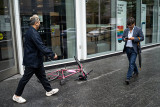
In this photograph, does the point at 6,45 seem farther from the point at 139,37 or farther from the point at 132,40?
the point at 139,37

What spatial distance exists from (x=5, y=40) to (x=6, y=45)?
18 centimetres

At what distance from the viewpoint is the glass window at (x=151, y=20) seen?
11617 millimetres

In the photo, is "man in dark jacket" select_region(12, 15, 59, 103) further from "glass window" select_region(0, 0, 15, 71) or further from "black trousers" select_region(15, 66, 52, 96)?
"glass window" select_region(0, 0, 15, 71)

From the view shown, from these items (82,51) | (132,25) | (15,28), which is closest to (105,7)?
(82,51)

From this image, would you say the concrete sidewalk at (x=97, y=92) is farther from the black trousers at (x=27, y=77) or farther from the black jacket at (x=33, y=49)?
the black jacket at (x=33, y=49)

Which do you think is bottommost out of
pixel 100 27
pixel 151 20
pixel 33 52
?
pixel 33 52

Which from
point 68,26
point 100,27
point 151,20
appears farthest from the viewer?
point 151,20

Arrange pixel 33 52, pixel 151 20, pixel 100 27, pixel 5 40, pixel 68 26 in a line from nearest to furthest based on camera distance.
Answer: pixel 33 52 < pixel 5 40 < pixel 68 26 < pixel 100 27 < pixel 151 20

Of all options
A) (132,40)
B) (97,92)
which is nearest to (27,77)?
(97,92)

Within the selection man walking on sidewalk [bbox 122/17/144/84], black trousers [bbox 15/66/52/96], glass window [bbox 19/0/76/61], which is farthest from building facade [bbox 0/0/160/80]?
man walking on sidewalk [bbox 122/17/144/84]

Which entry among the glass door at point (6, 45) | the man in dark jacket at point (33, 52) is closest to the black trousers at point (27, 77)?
the man in dark jacket at point (33, 52)

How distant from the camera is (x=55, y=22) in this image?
719 centimetres

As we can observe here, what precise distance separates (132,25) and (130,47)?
65cm

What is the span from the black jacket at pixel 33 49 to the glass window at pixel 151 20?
9.38 metres
